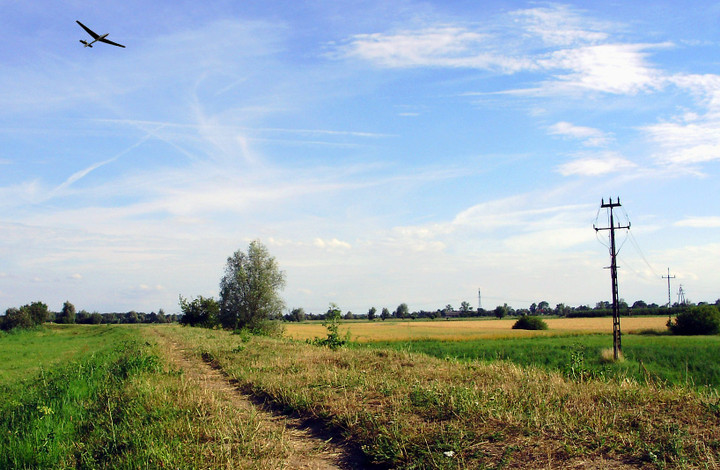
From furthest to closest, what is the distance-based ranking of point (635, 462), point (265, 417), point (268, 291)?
point (268, 291) → point (265, 417) → point (635, 462)

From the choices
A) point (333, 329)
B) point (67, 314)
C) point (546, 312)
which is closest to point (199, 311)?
point (333, 329)

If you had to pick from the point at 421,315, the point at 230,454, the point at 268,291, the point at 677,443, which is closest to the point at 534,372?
the point at 677,443

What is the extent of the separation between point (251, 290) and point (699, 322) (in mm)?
66765

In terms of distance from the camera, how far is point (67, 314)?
140 m

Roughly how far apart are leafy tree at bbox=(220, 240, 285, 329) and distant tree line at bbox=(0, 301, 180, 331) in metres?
48.9

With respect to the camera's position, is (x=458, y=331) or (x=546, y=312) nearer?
(x=458, y=331)

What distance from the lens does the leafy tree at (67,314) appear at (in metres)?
138

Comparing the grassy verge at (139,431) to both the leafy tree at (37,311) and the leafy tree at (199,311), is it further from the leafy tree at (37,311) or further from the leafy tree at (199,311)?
the leafy tree at (37,311)

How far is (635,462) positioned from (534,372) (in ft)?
14.6

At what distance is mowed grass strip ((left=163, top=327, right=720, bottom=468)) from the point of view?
14.7 feet

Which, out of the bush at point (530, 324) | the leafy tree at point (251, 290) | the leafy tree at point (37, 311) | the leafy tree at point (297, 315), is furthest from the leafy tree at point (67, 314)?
the bush at point (530, 324)

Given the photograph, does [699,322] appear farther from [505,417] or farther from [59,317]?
[59,317]

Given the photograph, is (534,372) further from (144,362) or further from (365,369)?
(144,362)

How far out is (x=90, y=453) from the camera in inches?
250
